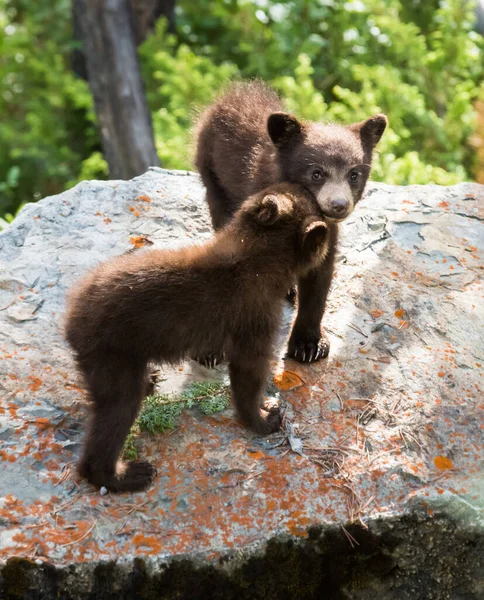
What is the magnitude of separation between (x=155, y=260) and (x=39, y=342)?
1.03 m

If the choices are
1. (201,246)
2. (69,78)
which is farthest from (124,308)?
(69,78)

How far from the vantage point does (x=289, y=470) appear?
355cm

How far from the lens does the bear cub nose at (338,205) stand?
3959 millimetres

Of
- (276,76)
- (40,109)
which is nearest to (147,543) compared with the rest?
(276,76)

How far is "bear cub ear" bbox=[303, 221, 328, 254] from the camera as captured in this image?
3.71 m

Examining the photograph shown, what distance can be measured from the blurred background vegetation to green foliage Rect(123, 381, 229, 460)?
13.0ft

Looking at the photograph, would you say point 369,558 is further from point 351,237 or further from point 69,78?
point 69,78

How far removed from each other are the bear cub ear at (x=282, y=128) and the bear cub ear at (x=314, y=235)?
0.99 m

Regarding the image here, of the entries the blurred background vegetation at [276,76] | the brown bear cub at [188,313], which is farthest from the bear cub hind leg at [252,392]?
the blurred background vegetation at [276,76]

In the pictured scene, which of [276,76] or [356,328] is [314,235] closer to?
[356,328]

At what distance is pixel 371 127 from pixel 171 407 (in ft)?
7.08

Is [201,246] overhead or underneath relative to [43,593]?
overhead

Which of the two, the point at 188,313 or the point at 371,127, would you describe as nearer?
the point at 188,313

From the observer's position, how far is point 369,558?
339cm
